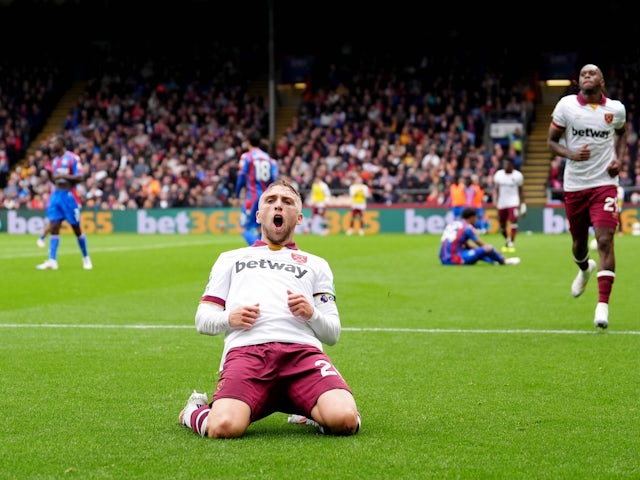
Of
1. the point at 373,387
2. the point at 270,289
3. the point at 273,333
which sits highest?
the point at 270,289

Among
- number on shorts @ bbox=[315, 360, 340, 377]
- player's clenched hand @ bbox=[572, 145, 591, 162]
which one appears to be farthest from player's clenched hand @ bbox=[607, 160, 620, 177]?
number on shorts @ bbox=[315, 360, 340, 377]

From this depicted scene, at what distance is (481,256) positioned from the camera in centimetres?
1955

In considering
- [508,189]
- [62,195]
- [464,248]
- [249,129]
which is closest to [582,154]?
[464,248]

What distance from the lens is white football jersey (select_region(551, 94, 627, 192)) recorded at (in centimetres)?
996

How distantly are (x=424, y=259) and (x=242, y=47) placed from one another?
30169 mm

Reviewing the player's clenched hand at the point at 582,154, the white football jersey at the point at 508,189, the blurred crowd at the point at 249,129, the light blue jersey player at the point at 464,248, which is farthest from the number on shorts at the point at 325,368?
the blurred crowd at the point at 249,129

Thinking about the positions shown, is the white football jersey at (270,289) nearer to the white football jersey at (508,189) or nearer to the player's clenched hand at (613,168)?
the player's clenched hand at (613,168)

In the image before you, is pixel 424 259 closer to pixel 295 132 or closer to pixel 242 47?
pixel 295 132

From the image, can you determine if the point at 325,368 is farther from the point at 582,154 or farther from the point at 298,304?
the point at 582,154

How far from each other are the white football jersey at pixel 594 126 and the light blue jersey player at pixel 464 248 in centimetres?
948

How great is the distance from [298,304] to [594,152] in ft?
18.1

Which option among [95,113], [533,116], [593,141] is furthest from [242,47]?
[593,141]

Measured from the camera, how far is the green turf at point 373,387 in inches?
183

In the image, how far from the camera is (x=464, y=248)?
1984 cm
